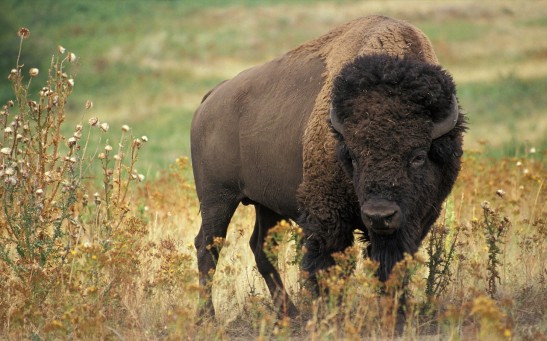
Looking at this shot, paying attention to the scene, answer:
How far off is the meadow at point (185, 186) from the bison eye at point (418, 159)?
2.46ft

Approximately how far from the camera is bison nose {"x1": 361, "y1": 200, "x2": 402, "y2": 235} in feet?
17.9

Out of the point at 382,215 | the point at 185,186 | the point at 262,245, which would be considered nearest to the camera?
the point at 382,215

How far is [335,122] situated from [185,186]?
3.92 m

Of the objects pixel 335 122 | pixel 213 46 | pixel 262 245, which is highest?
pixel 213 46

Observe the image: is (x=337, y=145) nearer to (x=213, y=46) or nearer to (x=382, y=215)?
(x=382, y=215)

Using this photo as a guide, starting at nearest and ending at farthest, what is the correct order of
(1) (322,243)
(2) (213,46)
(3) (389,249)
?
1. (3) (389,249)
2. (1) (322,243)
3. (2) (213,46)

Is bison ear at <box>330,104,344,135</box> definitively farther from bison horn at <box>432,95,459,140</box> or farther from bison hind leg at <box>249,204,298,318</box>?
bison hind leg at <box>249,204,298,318</box>

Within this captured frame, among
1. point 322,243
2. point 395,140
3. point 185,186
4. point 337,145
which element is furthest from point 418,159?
point 185,186

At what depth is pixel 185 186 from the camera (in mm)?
9688

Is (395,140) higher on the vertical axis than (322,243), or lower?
higher

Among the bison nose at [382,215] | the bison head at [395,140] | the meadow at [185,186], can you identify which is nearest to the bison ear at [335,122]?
the bison head at [395,140]

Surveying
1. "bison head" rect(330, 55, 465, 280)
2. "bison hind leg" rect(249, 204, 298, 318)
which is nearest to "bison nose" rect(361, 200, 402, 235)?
"bison head" rect(330, 55, 465, 280)

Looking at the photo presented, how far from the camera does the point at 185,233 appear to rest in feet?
30.2

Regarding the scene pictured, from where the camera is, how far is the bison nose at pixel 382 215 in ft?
17.9
